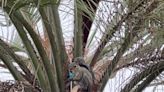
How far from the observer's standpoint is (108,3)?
187 centimetres

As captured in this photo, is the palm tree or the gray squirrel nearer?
the palm tree

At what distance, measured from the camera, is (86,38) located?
10.6 ft

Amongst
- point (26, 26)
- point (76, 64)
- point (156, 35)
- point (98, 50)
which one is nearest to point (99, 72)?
point (98, 50)

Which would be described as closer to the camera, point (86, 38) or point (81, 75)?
point (81, 75)

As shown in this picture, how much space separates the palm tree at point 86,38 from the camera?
1.82 m

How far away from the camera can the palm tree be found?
182cm

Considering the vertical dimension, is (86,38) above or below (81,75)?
above

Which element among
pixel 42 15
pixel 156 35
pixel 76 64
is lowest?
pixel 76 64

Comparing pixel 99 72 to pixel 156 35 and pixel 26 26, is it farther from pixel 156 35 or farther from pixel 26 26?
pixel 156 35

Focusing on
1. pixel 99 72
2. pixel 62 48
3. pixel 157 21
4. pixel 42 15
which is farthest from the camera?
pixel 99 72

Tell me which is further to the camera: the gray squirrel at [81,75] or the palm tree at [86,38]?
the gray squirrel at [81,75]

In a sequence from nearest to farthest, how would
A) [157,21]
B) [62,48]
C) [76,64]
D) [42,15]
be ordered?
[157,21] < [42,15] < [76,64] < [62,48]

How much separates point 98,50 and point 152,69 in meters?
0.52

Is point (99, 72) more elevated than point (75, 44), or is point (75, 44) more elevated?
point (75, 44)
